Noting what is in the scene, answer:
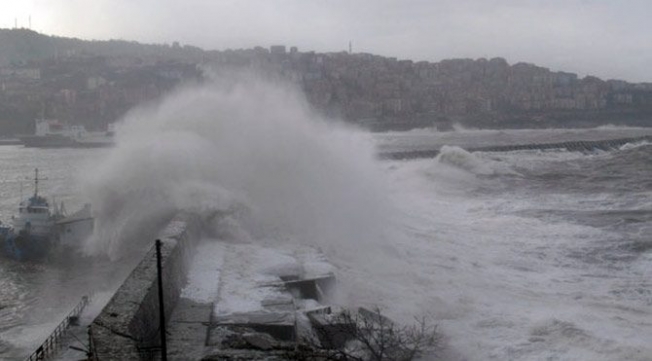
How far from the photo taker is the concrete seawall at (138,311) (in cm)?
632

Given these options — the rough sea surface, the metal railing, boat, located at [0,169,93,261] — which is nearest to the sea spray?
boat, located at [0,169,93,261]

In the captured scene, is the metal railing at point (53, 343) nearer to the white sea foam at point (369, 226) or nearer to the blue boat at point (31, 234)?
the white sea foam at point (369, 226)

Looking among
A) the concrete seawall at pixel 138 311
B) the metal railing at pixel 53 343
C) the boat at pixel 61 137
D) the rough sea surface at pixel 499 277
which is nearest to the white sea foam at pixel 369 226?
the rough sea surface at pixel 499 277

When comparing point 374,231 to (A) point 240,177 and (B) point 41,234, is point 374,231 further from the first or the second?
(B) point 41,234

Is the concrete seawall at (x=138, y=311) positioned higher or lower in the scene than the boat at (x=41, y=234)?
higher

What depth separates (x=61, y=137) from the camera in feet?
205

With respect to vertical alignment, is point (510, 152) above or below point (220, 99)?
below

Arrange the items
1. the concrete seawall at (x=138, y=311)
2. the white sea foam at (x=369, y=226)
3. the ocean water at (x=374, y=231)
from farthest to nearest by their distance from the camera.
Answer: the ocean water at (x=374, y=231)
the white sea foam at (x=369, y=226)
the concrete seawall at (x=138, y=311)

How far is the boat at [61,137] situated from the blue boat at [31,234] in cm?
4255

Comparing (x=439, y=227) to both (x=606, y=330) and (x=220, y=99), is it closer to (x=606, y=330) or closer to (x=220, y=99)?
(x=220, y=99)

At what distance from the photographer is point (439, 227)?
58.7 feet

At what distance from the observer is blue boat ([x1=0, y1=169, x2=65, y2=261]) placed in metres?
15.4

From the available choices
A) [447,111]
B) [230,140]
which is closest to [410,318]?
[230,140]

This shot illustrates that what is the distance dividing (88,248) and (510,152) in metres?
34.3
